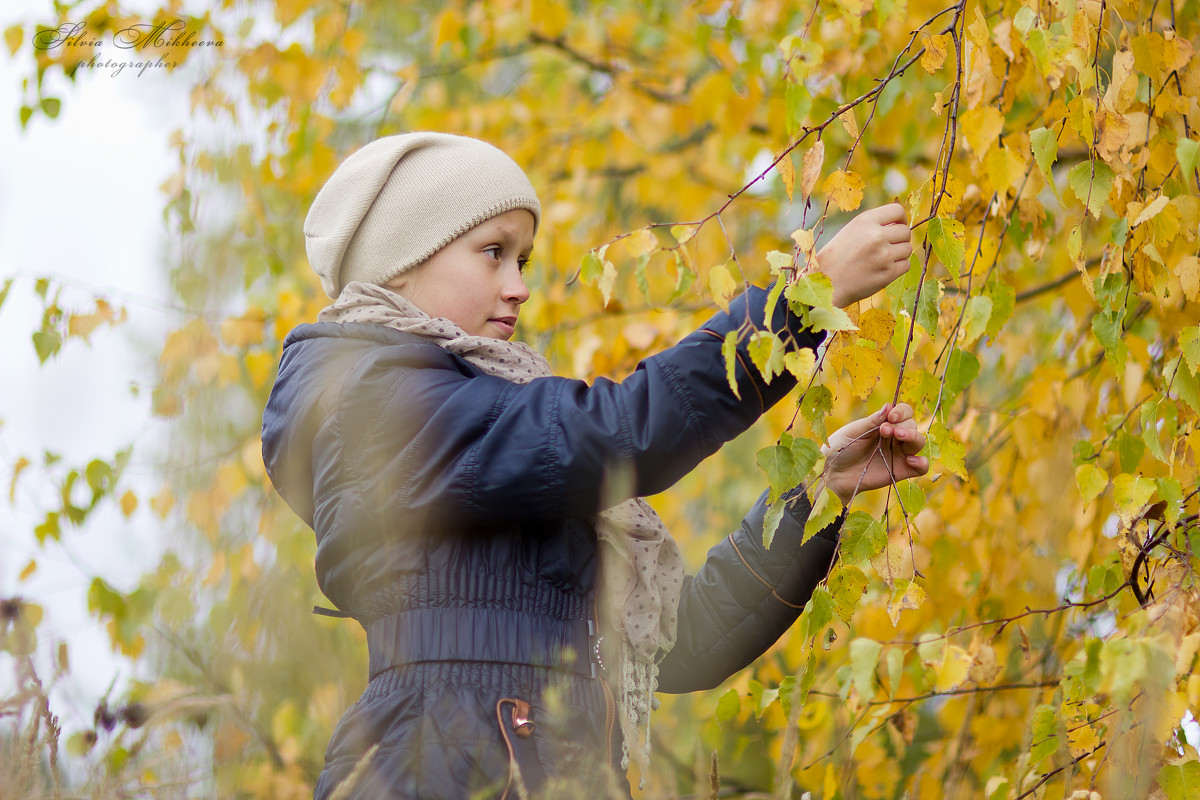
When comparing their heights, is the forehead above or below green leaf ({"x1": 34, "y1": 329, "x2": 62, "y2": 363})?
below

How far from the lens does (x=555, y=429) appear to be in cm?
113

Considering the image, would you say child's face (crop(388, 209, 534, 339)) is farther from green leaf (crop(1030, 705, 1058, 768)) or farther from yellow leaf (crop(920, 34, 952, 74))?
green leaf (crop(1030, 705, 1058, 768))

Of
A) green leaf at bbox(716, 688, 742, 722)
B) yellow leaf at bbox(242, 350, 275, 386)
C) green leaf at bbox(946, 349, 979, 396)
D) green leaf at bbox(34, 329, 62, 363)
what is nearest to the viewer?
green leaf at bbox(946, 349, 979, 396)

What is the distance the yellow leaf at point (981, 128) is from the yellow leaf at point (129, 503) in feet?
7.70

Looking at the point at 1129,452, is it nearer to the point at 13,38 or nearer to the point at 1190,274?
the point at 1190,274

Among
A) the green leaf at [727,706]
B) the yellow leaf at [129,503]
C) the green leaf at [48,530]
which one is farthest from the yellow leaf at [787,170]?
the yellow leaf at [129,503]

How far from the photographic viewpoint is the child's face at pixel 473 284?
4.67 feet

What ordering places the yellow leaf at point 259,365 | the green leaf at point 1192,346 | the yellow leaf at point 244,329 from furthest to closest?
the yellow leaf at point 259,365, the yellow leaf at point 244,329, the green leaf at point 1192,346

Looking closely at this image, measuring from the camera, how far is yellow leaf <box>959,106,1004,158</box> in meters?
1.23

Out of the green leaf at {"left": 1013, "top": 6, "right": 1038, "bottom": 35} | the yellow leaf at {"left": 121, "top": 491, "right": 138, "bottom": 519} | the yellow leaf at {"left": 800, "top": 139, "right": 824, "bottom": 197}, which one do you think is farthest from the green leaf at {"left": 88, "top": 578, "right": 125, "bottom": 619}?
the green leaf at {"left": 1013, "top": 6, "right": 1038, "bottom": 35}

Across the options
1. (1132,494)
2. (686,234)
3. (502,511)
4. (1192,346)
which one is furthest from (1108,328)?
(502,511)

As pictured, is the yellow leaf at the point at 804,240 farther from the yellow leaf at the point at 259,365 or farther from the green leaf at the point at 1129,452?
the yellow leaf at the point at 259,365

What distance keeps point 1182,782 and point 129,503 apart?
8.26 ft
